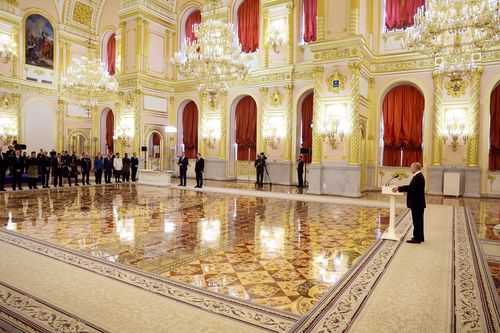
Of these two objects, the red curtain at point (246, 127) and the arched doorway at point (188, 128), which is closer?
the red curtain at point (246, 127)

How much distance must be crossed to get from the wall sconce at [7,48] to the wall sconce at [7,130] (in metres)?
2.97

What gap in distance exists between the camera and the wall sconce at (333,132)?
462 inches

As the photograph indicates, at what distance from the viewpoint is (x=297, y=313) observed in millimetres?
3033

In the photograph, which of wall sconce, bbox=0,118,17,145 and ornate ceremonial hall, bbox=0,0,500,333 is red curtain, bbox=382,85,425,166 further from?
wall sconce, bbox=0,118,17,145

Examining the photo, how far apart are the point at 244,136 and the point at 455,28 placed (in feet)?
34.0

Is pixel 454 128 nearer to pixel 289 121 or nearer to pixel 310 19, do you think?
pixel 289 121

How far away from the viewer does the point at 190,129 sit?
1883cm

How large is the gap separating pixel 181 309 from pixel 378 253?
3.05m

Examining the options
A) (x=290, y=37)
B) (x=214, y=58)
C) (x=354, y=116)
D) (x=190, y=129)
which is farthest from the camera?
(x=190, y=129)

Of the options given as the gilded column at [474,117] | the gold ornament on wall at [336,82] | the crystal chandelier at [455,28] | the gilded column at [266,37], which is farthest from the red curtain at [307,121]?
the crystal chandelier at [455,28]

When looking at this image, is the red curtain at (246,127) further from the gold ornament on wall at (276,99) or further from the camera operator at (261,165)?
the camera operator at (261,165)

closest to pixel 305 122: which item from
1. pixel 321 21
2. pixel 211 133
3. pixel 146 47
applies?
pixel 321 21

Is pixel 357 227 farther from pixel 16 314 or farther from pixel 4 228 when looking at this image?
pixel 4 228

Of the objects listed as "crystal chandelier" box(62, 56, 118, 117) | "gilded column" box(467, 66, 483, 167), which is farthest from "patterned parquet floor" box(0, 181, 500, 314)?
"crystal chandelier" box(62, 56, 118, 117)
